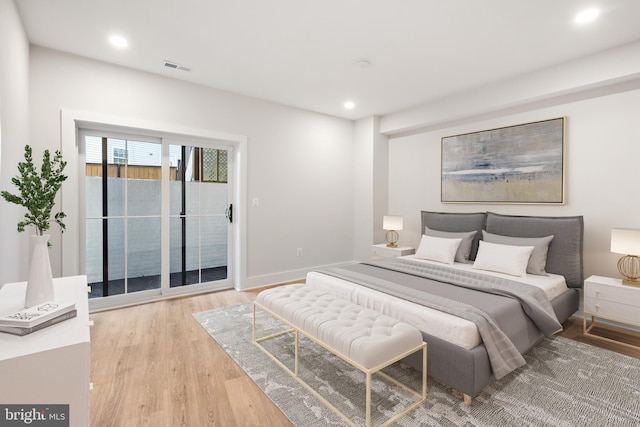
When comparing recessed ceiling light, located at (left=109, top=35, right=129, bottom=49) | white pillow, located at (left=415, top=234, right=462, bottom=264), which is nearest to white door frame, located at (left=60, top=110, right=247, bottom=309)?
recessed ceiling light, located at (left=109, top=35, right=129, bottom=49)

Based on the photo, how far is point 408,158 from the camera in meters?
4.88

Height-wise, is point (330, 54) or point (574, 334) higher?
point (330, 54)

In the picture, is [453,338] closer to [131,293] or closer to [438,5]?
[438,5]

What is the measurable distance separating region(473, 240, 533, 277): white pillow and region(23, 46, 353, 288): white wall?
244 centimetres

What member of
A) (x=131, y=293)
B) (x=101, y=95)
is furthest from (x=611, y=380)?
(x=101, y=95)

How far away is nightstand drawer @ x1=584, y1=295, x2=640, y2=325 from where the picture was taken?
2.55 m

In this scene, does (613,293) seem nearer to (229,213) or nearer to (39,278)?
(39,278)

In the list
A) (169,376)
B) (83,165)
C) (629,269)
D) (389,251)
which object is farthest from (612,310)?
(83,165)

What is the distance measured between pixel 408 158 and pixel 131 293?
13.8 feet

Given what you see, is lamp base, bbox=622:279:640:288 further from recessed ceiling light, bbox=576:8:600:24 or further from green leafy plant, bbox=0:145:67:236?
green leafy plant, bbox=0:145:67:236

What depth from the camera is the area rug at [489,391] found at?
1738 millimetres

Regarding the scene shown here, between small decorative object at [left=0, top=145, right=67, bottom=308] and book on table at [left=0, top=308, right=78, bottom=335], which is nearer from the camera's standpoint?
book on table at [left=0, top=308, right=78, bottom=335]

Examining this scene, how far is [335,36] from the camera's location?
8.83 feet

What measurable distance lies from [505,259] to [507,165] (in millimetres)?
1296
